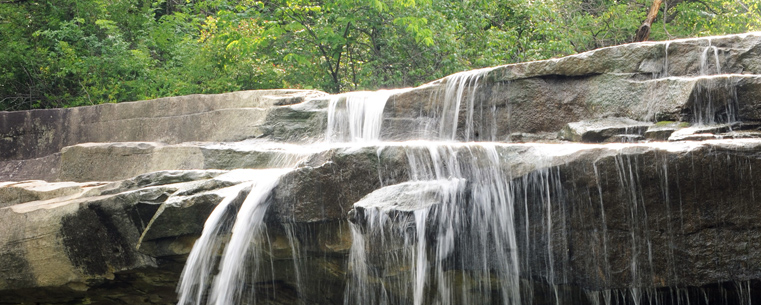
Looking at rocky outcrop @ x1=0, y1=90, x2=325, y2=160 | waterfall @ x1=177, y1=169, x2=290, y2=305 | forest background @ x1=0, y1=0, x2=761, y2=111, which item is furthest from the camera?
forest background @ x1=0, y1=0, x2=761, y2=111

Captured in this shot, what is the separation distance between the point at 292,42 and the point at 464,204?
9910 millimetres

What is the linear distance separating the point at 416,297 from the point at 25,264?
3895 mm

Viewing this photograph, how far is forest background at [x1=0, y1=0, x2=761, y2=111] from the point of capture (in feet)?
44.0

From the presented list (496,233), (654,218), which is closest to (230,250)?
(496,233)

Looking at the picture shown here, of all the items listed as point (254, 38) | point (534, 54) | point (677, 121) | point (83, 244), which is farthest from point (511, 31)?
point (83, 244)

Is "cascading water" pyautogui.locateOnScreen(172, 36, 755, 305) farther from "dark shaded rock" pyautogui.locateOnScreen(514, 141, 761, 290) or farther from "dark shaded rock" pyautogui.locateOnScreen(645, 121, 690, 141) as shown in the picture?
"dark shaded rock" pyautogui.locateOnScreen(645, 121, 690, 141)

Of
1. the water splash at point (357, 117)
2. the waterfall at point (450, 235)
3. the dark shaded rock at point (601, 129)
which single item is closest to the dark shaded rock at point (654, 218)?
the waterfall at point (450, 235)

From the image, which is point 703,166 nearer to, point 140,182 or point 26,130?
point 140,182

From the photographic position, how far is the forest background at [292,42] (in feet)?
44.0

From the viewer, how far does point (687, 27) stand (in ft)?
53.2

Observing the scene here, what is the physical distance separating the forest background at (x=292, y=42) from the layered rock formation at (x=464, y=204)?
5862 mm

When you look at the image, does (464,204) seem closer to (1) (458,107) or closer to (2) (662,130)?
(2) (662,130)

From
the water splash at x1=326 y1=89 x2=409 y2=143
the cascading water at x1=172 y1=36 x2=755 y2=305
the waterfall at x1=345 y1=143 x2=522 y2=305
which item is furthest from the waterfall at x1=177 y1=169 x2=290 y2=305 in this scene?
the water splash at x1=326 y1=89 x2=409 y2=143

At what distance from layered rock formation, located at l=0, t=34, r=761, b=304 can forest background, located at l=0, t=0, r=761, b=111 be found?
5.86 meters
